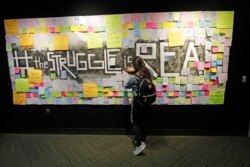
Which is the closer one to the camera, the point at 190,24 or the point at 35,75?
the point at 190,24

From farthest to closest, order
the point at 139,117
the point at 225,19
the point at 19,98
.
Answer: the point at 19,98, the point at 225,19, the point at 139,117

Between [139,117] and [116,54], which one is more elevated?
[116,54]

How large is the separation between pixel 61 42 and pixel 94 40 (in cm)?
51

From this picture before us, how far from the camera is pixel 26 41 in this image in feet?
10.0

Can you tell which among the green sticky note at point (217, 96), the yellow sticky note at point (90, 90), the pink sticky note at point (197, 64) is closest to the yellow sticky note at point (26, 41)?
the yellow sticky note at point (90, 90)

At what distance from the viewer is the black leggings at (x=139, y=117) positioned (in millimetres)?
2595

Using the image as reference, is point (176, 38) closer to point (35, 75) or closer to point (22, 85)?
point (35, 75)

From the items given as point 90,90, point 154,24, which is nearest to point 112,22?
point 154,24

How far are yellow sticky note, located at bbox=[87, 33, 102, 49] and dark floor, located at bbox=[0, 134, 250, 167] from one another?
147 centimetres

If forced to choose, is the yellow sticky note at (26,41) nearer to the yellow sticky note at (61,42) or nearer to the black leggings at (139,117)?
the yellow sticky note at (61,42)

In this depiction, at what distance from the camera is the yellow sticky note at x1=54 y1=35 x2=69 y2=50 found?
2988 mm

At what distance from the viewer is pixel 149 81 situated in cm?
254

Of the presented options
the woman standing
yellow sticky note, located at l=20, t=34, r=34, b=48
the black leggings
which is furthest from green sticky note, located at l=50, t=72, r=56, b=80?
the black leggings

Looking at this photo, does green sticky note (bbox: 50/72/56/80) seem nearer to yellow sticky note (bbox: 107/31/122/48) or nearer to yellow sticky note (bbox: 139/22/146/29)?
yellow sticky note (bbox: 107/31/122/48)
